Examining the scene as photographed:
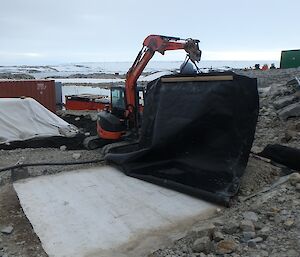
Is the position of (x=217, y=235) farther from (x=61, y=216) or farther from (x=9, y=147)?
(x=9, y=147)

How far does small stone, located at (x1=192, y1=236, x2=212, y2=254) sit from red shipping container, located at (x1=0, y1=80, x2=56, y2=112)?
11543mm

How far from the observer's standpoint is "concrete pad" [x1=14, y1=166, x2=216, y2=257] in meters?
3.93

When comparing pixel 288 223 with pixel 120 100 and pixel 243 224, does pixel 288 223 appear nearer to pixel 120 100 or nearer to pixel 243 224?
pixel 243 224

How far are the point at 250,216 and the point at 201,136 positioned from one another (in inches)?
64.5

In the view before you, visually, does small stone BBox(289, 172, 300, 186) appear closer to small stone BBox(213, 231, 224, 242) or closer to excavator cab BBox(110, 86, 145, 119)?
small stone BBox(213, 231, 224, 242)

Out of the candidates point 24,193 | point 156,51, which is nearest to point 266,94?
point 156,51

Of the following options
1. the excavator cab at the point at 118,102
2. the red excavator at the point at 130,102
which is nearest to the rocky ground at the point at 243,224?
the red excavator at the point at 130,102

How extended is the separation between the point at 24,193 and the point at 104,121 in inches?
122

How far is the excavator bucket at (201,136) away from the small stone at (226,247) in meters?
1.18

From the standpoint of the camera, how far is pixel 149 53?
302 inches

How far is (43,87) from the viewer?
14.0 m

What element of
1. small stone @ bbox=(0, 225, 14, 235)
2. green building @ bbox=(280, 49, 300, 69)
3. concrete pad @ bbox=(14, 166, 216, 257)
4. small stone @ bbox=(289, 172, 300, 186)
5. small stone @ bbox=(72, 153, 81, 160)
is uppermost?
green building @ bbox=(280, 49, 300, 69)

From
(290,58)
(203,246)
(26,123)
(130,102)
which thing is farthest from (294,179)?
(290,58)

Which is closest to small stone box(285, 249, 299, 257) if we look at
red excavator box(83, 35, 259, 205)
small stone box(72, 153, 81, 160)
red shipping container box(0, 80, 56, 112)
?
red excavator box(83, 35, 259, 205)
